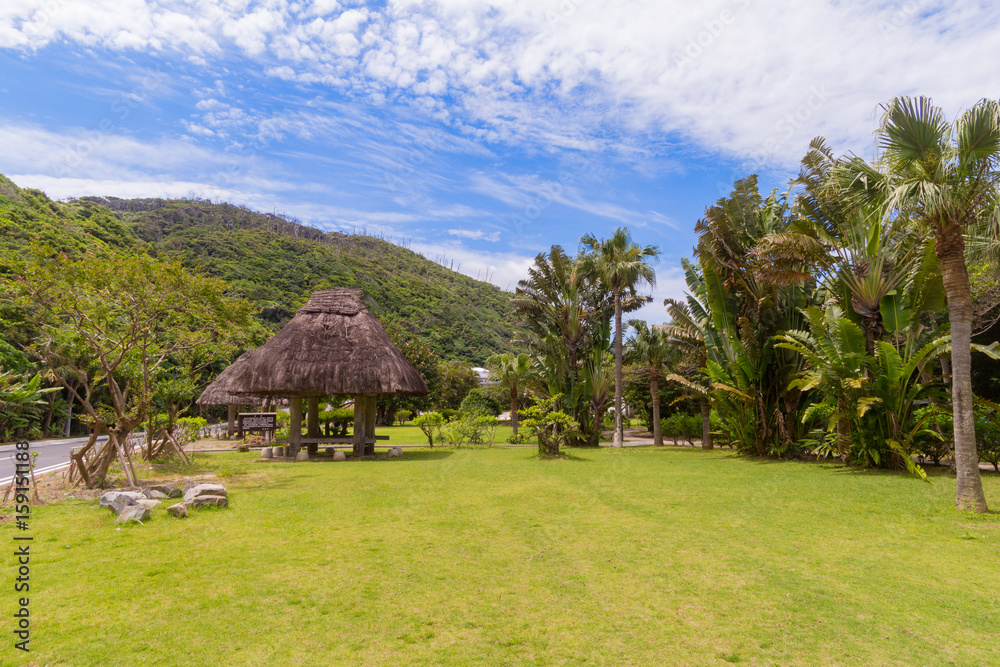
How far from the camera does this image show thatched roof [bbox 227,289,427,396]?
17062 mm

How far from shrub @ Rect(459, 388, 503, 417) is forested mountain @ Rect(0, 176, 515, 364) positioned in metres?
11.6

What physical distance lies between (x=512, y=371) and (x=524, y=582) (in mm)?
25993

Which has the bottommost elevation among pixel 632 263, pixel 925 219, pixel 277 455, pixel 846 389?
pixel 277 455

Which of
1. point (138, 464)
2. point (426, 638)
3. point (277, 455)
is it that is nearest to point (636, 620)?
point (426, 638)

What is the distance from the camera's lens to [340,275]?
2995 inches

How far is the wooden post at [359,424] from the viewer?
1806 centimetres

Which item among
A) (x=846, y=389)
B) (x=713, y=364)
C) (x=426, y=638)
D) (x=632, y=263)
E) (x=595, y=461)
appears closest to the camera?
(x=426, y=638)

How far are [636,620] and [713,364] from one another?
14449 millimetres

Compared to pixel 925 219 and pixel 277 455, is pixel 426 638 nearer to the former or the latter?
pixel 925 219

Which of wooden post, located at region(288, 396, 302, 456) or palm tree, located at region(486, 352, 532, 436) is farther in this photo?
palm tree, located at region(486, 352, 532, 436)

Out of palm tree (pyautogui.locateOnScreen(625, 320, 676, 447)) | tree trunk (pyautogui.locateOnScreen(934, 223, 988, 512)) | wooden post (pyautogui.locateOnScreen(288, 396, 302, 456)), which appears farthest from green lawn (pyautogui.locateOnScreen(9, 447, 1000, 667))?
palm tree (pyautogui.locateOnScreen(625, 320, 676, 447))

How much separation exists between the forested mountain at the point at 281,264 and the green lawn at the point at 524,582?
39.2m

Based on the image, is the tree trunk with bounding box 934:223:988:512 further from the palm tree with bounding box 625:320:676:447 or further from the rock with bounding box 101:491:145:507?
the palm tree with bounding box 625:320:676:447

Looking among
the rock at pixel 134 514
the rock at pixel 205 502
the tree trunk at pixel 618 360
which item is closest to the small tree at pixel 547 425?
the tree trunk at pixel 618 360
